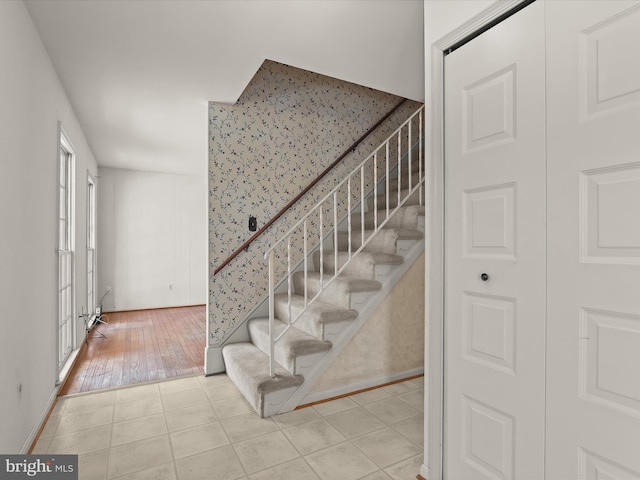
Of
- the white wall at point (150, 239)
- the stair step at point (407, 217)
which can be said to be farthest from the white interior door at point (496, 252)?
the white wall at point (150, 239)

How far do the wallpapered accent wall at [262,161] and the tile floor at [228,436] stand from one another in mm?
816

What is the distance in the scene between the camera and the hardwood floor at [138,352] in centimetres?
309

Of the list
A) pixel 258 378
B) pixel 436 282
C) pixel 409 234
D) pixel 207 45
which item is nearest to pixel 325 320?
pixel 258 378

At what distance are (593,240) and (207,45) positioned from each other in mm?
2374

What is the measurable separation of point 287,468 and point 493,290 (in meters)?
1.38

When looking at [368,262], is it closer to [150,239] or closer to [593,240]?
[593,240]

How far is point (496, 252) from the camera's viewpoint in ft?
4.72

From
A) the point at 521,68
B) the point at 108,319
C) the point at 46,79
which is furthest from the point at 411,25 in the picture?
the point at 108,319

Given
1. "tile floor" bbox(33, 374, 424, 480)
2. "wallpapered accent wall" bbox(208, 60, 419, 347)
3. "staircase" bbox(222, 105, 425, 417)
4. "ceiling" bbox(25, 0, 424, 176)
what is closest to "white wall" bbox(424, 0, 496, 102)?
"ceiling" bbox(25, 0, 424, 176)

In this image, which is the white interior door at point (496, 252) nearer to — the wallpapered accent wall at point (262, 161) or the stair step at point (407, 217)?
the stair step at point (407, 217)

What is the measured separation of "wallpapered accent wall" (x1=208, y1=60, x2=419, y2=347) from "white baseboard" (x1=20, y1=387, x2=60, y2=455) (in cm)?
114

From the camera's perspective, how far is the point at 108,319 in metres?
5.47

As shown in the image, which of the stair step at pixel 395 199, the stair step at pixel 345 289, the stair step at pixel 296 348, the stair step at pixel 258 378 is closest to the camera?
the stair step at pixel 258 378

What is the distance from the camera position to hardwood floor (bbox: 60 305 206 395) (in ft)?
10.2
